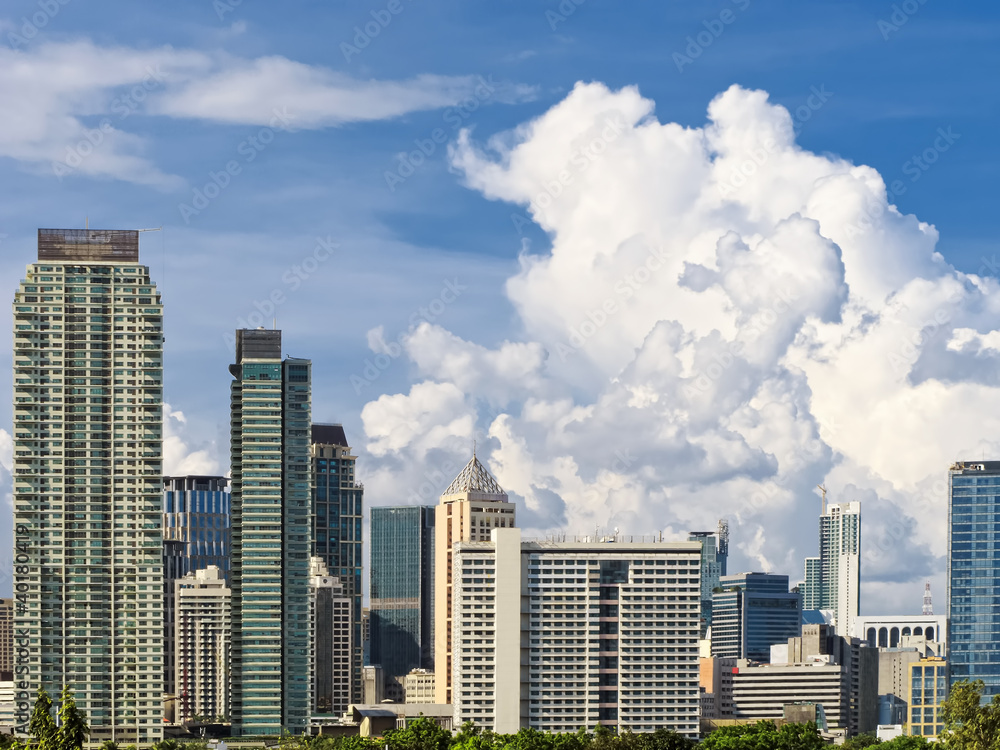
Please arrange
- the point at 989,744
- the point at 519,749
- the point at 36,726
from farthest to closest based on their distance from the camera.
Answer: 1. the point at 519,749
2. the point at 989,744
3. the point at 36,726

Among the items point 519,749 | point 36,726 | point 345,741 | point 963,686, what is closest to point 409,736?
point 345,741

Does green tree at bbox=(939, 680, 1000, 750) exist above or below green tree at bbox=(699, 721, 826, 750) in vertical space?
above

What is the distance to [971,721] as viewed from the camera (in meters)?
110

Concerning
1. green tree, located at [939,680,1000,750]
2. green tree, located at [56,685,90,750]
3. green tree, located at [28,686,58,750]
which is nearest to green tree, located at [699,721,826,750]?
green tree, located at [939,680,1000,750]

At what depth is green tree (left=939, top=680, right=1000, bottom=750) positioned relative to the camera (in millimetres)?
109688

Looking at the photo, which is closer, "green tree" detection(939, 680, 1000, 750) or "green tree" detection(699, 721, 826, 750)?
"green tree" detection(939, 680, 1000, 750)

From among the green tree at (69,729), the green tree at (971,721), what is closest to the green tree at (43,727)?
the green tree at (69,729)

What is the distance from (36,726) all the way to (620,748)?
3714 inches

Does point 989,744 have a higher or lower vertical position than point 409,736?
higher

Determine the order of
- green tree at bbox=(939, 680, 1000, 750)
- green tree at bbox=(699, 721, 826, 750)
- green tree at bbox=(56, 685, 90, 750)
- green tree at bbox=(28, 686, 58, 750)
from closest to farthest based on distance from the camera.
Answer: green tree at bbox=(56, 685, 90, 750) < green tree at bbox=(28, 686, 58, 750) < green tree at bbox=(939, 680, 1000, 750) < green tree at bbox=(699, 721, 826, 750)

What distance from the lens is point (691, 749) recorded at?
18350cm

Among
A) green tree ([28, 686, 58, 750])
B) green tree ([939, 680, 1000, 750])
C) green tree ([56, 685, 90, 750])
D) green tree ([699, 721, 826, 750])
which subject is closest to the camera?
green tree ([56, 685, 90, 750])

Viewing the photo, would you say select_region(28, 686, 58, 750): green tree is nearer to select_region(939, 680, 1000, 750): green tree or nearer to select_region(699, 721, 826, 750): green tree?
select_region(939, 680, 1000, 750): green tree

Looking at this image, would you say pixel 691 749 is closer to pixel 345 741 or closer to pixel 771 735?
pixel 771 735
